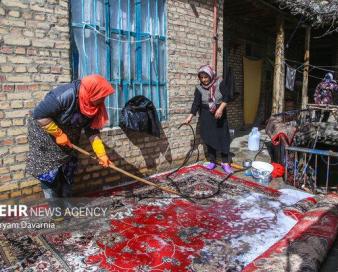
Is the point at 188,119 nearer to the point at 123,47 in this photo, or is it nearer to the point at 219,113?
the point at 219,113

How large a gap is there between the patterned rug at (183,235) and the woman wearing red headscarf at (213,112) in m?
1.23

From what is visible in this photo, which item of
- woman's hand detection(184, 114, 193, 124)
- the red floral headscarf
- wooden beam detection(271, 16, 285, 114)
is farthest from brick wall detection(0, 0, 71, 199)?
wooden beam detection(271, 16, 285, 114)

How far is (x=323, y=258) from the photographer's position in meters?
2.85

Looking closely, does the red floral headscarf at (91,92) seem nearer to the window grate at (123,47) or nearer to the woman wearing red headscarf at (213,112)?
the window grate at (123,47)

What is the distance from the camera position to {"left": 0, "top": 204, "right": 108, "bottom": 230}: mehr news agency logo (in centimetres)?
340

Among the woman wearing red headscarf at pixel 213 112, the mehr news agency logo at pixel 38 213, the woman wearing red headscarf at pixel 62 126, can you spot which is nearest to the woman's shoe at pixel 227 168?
the woman wearing red headscarf at pixel 213 112

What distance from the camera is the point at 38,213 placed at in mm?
3656

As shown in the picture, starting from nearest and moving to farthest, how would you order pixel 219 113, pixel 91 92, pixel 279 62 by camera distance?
pixel 91 92
pixel 219 113
pixel 279 62

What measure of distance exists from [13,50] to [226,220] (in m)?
3.11

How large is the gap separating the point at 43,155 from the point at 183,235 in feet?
5.49

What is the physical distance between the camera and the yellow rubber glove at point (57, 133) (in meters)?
3.06

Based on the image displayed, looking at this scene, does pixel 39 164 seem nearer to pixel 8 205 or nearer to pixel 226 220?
pixel 8 205

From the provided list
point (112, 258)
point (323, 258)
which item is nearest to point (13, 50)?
point (112, 258)

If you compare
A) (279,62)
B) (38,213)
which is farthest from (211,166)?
(279,62)
